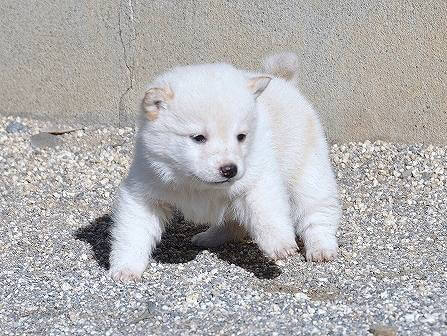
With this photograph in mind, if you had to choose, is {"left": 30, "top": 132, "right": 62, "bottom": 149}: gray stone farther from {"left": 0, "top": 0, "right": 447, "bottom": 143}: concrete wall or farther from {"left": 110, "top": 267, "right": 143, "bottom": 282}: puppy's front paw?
{"left": 110, "top": 267, "right": 143, "bottom": 282}: puppy's front paw

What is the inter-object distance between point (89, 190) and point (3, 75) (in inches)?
82.7

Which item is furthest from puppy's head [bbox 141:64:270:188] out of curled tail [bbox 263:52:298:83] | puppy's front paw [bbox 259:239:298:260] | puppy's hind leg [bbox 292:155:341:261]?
curled tail [bbox 263:52:298:83]

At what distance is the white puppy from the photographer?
4.81 metres

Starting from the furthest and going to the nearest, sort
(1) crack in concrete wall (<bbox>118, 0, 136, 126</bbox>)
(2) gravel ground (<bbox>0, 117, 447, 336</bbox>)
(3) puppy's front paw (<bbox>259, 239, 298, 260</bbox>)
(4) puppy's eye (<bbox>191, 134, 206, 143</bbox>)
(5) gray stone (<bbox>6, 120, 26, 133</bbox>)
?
(5) gray stone (<bbox>6, 120, 26, 133</bbox>) → (1) crack in concrete wall (<bbox>118, 0, 136, 126</bbox>) → (3) puppy's front paw (<bbox>259, 239, 298, 260</bbox>) → (4) puppy's eye (<bbox>191, 134, 206, 143</bbox>) → (2) gravel ground (<bbox>0, 117, 447, 336</bbox>)

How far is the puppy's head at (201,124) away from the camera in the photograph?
4.76 m

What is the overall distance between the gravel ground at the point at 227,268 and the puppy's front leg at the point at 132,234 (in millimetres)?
101

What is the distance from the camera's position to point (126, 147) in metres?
8.02

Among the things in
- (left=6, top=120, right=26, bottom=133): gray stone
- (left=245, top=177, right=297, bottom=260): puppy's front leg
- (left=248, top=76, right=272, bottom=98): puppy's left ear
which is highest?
(left=248, top=76, right=272, bottom=98): puppy's left ear

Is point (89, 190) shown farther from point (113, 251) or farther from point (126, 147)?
point (113, 251)

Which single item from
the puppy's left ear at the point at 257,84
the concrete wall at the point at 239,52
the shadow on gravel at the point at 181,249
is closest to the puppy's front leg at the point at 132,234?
the shadow on gravel at the point at 181,249

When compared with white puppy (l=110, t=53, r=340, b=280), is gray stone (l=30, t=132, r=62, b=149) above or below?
below

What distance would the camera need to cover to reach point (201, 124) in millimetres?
4785

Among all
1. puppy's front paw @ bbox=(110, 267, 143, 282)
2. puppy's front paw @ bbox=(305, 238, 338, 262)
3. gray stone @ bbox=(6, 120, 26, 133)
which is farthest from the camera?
gray stone @ bbox=(6, 120, 26, 133)

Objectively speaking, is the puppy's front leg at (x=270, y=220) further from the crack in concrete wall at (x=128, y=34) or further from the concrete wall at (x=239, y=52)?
the crack in concrete wall at (x=128, y=34)
